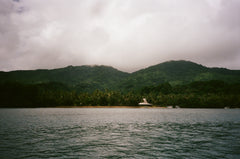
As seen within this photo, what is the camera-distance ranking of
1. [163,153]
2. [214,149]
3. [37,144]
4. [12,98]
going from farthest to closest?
[12,98]
[37,144]
[214,149]
[163,153]

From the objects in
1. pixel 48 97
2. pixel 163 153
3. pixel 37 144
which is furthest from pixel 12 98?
pixel 163 153

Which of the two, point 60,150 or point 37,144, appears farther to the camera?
point 37,144

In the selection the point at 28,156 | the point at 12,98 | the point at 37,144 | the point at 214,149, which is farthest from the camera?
the point at 12,98

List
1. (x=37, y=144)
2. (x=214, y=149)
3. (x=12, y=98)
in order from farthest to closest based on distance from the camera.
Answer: (x=12, y=98) → (x=37, y=144) → (x=214, y=149)

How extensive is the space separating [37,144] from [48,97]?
184 meters

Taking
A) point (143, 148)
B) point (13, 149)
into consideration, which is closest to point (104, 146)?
point (143, 148)

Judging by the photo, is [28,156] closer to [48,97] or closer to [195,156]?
[195,156]

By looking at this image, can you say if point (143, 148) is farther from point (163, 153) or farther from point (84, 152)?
point (84, 152)

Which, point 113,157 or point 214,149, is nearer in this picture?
point 113,157

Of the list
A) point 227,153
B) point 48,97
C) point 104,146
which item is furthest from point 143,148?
point 48,97

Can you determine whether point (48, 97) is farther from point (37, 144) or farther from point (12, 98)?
point (37, 144)

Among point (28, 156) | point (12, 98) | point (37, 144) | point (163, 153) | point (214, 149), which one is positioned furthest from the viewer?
point (12, 98)

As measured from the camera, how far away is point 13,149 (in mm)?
23375

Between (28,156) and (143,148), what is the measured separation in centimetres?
1349
